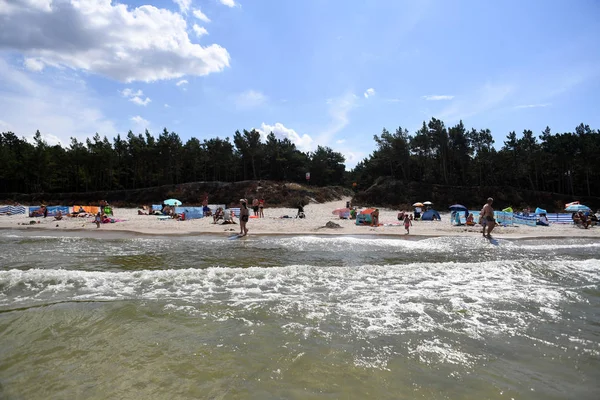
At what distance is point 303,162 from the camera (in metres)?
66.9

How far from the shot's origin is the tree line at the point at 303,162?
50.4 m

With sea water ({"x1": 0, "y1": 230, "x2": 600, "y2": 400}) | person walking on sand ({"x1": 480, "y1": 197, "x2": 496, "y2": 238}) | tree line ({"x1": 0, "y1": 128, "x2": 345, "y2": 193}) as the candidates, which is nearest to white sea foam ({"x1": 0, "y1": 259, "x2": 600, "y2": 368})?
sea water ({"x1": 0, "y1": 230, "x2": 600, "y2": 400})

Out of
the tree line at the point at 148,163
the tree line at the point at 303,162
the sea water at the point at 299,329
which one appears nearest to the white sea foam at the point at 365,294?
the sea water at the point at 299,329

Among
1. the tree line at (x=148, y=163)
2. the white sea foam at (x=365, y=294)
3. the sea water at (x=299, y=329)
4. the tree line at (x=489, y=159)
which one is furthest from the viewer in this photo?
the tree line at (x=148, y=163)

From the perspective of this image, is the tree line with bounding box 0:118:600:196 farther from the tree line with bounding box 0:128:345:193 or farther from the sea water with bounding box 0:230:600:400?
the sea water with bounding box 0:230:600:400

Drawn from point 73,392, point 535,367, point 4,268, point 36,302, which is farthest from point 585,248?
point 4,268

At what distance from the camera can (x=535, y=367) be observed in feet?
12.4

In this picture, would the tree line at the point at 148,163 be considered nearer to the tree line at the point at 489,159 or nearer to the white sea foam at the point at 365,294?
the tree line at the point at 489,159

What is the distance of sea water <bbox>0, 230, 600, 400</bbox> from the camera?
3406 mm

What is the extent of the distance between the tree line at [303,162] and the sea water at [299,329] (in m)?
47.1

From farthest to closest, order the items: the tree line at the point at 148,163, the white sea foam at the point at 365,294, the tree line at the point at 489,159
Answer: the tree line at the point at 148,163, the tree line at the point at 489,159, the white sea foam at the point at 365,294

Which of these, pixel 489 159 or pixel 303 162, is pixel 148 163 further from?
pixel 489 159

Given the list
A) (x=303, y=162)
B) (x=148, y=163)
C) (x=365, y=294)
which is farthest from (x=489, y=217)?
(x=148, y=163)

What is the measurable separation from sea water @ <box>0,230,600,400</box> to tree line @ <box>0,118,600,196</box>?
4709cm
